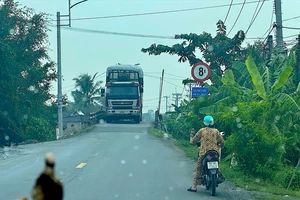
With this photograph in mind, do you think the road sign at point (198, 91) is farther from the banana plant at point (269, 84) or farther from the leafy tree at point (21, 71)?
the leafy tree at point (21, 71)

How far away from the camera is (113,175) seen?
48.1 feet

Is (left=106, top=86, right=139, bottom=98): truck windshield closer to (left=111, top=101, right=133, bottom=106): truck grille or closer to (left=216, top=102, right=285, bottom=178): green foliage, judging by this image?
(left=111, top=101, right=133, bottom=106): truck grille

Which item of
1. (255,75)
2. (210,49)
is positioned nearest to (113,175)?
(255,75)

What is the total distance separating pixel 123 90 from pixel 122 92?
19cm

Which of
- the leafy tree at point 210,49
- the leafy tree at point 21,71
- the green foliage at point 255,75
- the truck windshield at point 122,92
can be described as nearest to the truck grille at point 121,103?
the truck windshield at point 122,92

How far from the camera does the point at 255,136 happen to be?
15102mm

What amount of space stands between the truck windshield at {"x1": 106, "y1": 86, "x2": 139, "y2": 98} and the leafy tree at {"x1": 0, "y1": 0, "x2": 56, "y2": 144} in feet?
18.8

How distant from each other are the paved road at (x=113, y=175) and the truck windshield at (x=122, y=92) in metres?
24.7

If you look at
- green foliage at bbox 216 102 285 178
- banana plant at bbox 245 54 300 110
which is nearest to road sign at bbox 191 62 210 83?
banana plant at bbox 245 54 300 110

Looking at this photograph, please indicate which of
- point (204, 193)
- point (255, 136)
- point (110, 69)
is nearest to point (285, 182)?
point (255, 136)

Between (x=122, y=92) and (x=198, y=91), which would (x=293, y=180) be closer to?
(x=198, y=91)

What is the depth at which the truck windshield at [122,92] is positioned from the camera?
47844 mm

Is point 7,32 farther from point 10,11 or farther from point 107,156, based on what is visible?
point 107,156

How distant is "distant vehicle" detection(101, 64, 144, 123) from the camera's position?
1886 inches
